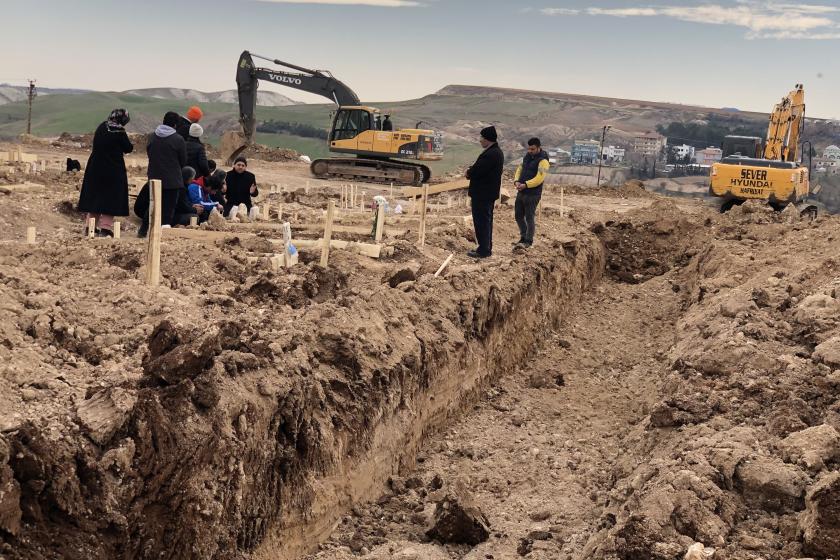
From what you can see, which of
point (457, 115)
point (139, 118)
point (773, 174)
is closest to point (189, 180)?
point (773, 174)

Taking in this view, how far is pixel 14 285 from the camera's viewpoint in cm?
614

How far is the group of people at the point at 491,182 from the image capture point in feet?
37.0

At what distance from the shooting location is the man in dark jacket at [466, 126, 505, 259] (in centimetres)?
1127

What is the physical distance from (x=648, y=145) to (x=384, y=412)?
177 feet

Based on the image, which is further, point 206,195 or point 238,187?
point 238,187

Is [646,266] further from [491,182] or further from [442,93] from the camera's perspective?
[442,93]

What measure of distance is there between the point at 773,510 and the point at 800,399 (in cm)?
135

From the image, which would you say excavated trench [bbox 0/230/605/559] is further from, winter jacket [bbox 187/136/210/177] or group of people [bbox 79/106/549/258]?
winter jacket [bbox 187/136/210/177]

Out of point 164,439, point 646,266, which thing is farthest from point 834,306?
point 646,266

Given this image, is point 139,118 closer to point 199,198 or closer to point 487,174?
point 199,198

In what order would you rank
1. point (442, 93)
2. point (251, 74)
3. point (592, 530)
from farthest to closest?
1. point (442, 93)
2. point (251, 74)
3. point (592, 530)

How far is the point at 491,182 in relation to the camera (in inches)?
448

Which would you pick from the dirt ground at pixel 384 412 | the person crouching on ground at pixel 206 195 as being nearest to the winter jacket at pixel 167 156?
the dirt ground at pixel 384 412

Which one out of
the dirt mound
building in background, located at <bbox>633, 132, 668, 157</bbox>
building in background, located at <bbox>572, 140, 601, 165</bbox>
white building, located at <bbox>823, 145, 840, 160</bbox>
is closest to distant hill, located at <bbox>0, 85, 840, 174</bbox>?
building in background, located at <bbox>633, 132, 668, 157</bbox>
